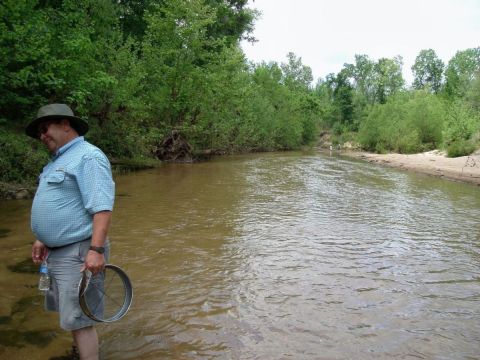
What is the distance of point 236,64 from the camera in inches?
1162

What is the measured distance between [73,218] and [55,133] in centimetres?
67

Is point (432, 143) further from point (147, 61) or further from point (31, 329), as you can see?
point (31, 329)

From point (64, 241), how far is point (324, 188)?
14.2m

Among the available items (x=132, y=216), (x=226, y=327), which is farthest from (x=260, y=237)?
(x=226, y=327)

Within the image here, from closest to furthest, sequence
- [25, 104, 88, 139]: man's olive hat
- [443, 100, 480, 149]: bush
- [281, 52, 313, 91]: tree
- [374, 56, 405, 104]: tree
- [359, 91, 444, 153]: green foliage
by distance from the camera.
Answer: [25, 104, 88, 139]: man's olive hat < [443, 100, 480, 149]: bush < [359, 91, 444, 153]: green foliage < [281, 52, 313, 91]: tree < [374, 56, 405, 104]: tree

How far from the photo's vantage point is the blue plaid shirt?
290 centimetres

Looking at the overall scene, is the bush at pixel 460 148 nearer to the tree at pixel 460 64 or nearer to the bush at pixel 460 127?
the bush at pixel 460 127

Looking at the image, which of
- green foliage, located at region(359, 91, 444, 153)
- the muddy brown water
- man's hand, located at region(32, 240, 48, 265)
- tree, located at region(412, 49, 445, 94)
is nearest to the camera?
man's hand, located at region(32, 240, 48, 265)

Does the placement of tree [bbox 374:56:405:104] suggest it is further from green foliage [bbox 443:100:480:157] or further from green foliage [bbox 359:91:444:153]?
green foliage [bbox 443:100:480:157]

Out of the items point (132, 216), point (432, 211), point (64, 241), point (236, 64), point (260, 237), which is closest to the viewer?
point (64, 241)

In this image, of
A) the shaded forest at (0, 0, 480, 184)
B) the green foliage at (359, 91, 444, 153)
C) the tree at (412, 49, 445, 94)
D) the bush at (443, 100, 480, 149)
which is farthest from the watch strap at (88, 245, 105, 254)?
the tree at (412, 49, 445, 94)

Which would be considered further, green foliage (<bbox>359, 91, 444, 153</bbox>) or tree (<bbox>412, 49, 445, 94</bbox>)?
tree (<bbox>412, 49, 445, 94</bbox>)

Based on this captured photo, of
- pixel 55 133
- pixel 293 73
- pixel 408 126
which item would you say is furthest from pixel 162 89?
pixel 293 73

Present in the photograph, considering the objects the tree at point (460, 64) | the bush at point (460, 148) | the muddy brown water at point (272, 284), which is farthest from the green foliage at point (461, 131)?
the tree at point (460, 64)
